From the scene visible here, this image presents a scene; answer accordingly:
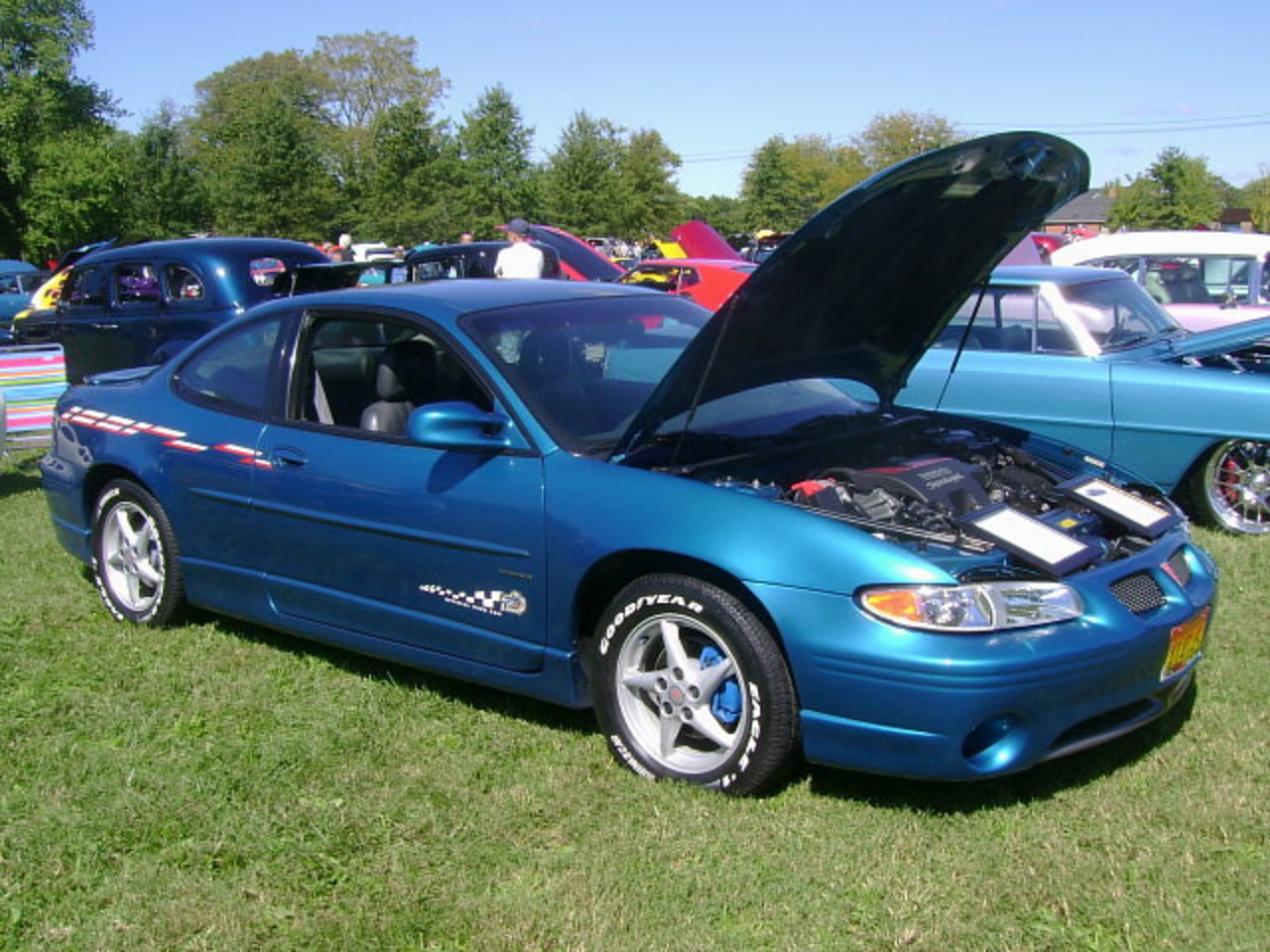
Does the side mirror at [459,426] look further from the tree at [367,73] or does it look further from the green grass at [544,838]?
the tree at [367,73]

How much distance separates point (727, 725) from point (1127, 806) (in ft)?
3.69

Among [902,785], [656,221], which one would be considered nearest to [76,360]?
[902,785]

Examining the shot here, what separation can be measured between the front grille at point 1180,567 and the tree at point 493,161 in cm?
3651

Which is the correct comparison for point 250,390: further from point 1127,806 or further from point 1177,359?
point 1177,359

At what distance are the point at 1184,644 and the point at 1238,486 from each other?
3287 mm

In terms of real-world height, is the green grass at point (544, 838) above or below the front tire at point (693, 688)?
below

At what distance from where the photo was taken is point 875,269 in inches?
151

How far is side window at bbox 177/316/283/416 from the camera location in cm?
466

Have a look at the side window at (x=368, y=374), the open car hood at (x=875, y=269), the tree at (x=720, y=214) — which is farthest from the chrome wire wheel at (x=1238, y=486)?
the tree at (x=720, y=214)

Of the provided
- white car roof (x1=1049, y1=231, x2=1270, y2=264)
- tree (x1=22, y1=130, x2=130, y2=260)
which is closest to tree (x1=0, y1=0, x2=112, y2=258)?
tree (x1=22, y1=130, x2=130, y2=260)

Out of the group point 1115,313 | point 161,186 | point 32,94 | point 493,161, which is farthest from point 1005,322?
point 161,186

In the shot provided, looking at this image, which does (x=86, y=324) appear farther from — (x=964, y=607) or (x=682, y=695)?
(x=964, y=607)

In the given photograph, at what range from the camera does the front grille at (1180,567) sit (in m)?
3.61

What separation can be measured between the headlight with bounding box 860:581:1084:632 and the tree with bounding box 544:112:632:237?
1668 inches
